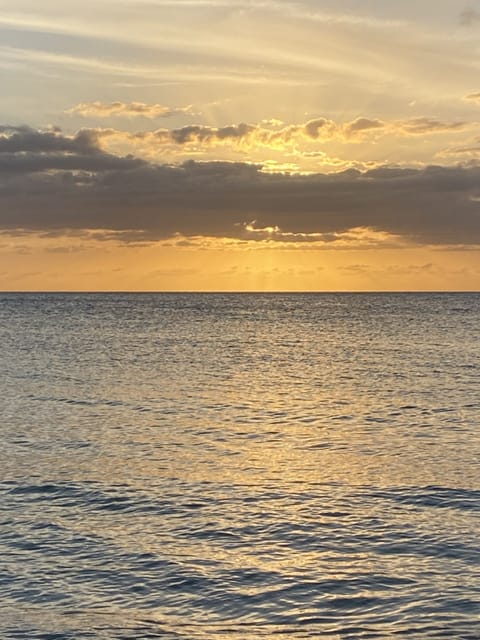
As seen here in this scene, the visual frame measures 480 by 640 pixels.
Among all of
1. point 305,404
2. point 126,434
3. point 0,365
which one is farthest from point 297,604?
point 0,365

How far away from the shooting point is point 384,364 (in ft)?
236

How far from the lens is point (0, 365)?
6812 cm

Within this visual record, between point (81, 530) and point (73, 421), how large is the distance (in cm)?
1857

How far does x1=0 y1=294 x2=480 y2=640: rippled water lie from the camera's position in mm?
15859

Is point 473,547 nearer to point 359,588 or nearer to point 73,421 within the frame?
point 359,588

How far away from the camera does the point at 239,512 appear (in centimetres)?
2286

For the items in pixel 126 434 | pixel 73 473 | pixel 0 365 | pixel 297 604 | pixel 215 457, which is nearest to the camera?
pixel 297 604

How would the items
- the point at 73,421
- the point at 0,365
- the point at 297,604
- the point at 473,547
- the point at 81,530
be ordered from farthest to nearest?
the point at 0,365
the point at 73,421
the point at 81,530
the point at 473,547
the point at 297,604

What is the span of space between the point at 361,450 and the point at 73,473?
444 inches

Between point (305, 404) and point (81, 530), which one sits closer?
point (81, 530)

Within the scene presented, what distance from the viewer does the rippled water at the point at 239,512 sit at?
624 inches

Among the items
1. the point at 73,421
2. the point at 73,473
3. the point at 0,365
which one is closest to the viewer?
the point at 73,473

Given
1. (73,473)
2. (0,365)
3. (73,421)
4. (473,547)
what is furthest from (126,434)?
(0,365)

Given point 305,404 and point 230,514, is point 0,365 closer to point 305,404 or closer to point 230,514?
point 305,404
